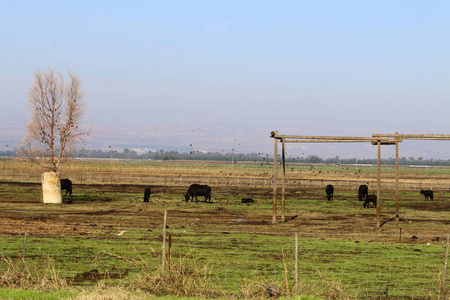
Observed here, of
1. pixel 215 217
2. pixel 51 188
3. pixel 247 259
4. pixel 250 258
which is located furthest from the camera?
pixel 51 188

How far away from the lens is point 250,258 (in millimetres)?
15695

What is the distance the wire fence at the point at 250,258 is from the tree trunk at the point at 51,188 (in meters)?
12.2

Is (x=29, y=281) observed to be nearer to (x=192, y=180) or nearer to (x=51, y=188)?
(x=51, y=188)

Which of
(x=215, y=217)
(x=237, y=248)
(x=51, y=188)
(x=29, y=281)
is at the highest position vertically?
(x=51, y=188)

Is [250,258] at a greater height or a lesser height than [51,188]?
lesser

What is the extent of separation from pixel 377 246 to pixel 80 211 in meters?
16.4

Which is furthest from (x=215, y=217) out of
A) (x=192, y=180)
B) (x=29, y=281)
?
(x=192, y=180)

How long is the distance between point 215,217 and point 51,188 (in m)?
11.5

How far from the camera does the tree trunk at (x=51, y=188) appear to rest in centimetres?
3325

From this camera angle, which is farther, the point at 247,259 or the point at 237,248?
the point at 237,248

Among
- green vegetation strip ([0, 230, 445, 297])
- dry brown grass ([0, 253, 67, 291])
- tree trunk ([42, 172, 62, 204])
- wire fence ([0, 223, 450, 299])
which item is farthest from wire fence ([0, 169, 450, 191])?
dry brown grass ([0, 253, 67, 291])

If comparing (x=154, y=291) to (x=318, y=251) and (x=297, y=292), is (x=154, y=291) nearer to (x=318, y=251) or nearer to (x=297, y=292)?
(x=297, y=292)

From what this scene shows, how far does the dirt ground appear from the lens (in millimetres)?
22453

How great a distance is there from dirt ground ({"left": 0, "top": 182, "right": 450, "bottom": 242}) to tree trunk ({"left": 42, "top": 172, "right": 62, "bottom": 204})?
2.06ft
